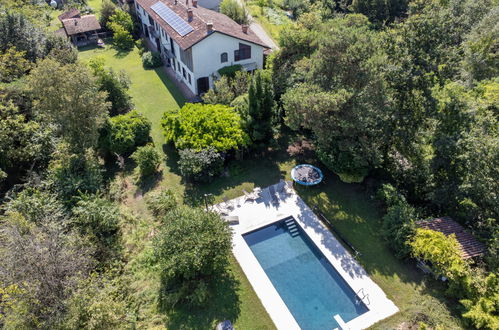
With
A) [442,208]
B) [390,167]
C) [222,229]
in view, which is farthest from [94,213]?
[442,208]

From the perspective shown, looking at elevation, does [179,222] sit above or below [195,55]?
below

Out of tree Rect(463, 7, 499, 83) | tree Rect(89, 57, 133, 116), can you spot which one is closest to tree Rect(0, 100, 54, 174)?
tree Rect(89, 57, 133, 116)

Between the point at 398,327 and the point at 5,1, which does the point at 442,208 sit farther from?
the point at 5,1

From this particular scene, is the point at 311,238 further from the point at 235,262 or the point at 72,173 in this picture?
the point at 72,173

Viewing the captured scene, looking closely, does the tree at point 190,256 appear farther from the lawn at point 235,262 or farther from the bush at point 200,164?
the bush at point 200,164

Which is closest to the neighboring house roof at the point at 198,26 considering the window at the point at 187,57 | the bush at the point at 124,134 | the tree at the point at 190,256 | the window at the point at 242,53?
the window at the point at 187,57

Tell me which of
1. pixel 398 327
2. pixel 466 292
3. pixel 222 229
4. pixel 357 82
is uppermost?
pixel 357 82
